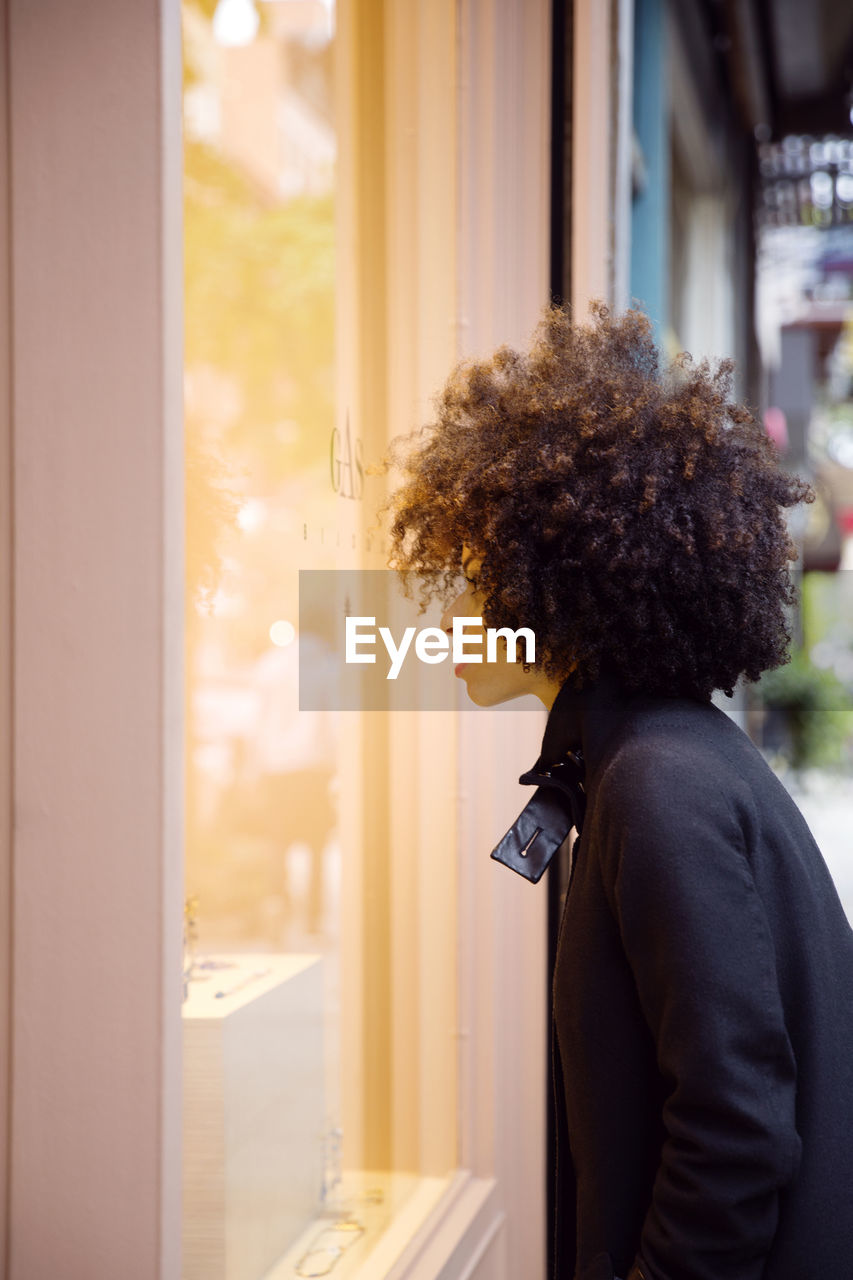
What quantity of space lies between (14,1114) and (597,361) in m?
0.93

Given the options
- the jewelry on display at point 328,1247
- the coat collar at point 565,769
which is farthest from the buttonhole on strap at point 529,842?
the jewelry on display at point 328,1247

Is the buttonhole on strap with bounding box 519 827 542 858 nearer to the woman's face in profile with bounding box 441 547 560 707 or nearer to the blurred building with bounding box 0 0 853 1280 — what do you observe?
the woman's face in profile with bounding box 441 547 560 707

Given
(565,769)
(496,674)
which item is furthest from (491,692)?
(565,769)

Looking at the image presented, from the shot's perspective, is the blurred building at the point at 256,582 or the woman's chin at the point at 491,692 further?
the woman's chin at the point at 491,692

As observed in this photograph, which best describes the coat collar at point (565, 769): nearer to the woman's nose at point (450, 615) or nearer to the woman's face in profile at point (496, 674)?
the woman's face in profile at point (496, 674)

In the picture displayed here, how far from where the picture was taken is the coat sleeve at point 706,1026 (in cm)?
101

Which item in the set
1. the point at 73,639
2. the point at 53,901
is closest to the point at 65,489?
the point at 73,639

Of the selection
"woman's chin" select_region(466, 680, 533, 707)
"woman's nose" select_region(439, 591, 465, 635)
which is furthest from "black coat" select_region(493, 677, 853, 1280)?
"woman's nose" select_region(439, 591, 465, 635)

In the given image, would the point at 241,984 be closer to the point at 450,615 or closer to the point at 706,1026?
the point at 450,615

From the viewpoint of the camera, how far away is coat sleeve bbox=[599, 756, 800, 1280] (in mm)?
1008

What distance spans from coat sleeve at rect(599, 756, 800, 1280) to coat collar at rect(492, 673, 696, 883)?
0.53 ft

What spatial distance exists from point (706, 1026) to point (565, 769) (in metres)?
0.34

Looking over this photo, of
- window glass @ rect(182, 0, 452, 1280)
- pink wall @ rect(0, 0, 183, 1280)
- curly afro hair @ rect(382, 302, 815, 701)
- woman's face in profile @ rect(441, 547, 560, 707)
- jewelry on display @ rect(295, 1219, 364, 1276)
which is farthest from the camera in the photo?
jewelry on display @ rect(295, 1219, 364, 1276)

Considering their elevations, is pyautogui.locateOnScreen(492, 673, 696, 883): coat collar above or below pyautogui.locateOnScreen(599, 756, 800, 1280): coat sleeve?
above
